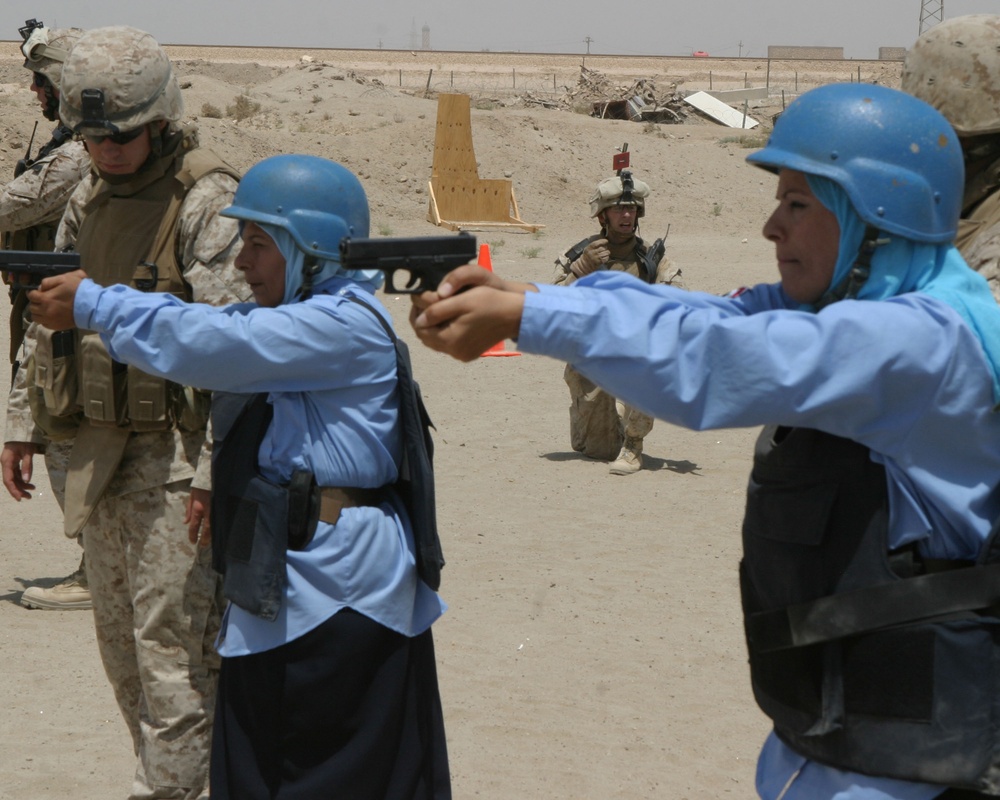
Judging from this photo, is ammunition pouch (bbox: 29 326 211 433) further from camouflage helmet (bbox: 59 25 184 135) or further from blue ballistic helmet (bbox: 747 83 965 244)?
blue ballistic helmet (bbox: 747 83 965 244)

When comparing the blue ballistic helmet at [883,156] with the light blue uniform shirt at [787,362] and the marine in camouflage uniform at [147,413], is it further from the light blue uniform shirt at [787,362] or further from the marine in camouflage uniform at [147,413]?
the marine in camouflage uniform at [147,413]

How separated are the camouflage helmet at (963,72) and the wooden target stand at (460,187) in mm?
22972

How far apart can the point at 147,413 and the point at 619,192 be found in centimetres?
602

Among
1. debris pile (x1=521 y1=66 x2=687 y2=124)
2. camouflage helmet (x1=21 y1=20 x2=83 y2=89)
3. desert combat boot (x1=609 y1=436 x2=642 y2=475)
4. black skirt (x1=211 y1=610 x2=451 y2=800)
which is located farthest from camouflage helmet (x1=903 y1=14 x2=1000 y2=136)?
debris pile (x1=521 y1=66 x2=687 y2=124)

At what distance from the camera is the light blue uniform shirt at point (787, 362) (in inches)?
71.2

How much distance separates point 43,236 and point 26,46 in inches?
33.4

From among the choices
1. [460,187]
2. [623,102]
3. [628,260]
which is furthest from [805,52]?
[628,260]

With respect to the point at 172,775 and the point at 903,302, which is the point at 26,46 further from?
the point at 903,302

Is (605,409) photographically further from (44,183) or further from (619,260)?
(44,183)

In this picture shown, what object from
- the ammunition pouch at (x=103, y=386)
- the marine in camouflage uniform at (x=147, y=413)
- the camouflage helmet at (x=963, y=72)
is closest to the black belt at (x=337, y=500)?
the marine in camouflage uniform at (x=147, y=413)

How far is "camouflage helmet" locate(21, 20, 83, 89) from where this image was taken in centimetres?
579

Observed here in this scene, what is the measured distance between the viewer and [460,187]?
2627 centimetres

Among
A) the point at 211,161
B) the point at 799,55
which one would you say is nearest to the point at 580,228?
the point at 211,161

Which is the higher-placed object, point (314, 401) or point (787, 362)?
point (787, 362)
